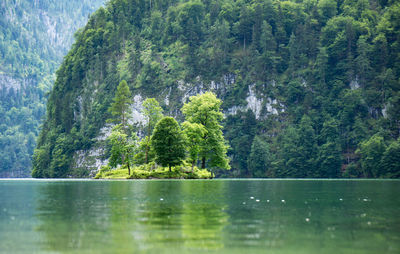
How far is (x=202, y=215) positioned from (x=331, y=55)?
160m

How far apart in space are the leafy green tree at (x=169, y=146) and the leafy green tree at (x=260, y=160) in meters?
55.2

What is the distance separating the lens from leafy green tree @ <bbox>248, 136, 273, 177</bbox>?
15012 centimetres

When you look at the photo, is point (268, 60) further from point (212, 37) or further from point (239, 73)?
point (212, 37)

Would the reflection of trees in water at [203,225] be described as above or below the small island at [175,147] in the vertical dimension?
below

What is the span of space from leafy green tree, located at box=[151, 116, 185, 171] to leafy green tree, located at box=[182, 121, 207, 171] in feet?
6.89

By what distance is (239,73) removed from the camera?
184 meters

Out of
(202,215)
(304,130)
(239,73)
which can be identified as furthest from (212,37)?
(202,215)

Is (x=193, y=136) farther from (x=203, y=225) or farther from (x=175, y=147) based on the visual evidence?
(x=203, y=225)

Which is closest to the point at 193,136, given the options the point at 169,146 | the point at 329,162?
the point at 169,146

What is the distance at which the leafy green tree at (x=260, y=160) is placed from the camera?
150 m

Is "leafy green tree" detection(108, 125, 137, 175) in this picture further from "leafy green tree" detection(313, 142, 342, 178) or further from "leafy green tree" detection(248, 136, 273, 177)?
"leafy green tree" detection(313, 142, 342, 178)

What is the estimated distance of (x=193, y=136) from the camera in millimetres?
101625

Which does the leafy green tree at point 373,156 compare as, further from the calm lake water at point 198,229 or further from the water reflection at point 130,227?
the water reflection at point 130,227

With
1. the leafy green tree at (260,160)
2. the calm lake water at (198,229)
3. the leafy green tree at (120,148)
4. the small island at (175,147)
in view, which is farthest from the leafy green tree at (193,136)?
the calm lake water at (198,229)
